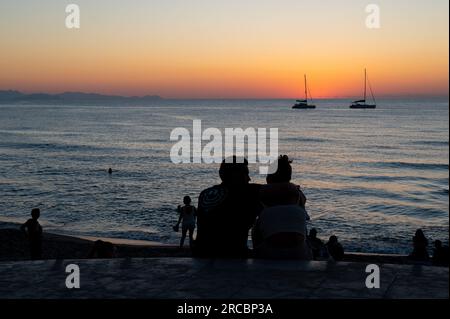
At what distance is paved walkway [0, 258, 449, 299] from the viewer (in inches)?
178

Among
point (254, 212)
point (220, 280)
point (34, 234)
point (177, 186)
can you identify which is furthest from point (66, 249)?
point (177, 186)

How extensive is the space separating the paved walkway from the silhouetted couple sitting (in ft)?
0.69

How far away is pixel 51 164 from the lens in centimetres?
4428

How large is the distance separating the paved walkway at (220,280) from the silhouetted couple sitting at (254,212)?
0.21 m

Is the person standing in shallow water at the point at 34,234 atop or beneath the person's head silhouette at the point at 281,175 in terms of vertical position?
beneath

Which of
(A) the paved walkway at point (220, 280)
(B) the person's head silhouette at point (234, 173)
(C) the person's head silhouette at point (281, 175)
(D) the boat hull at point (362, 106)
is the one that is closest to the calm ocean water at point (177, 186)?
(A) the paved walkway at point (220, 280)

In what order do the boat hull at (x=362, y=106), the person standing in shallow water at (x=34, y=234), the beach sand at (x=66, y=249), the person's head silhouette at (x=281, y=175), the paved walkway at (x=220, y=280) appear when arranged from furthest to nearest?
1. the boat hull at (x=362, y=106)
2. the beach sand at (x=66, y=249)
3. the person standing in shallow water at (x=34, y=234)
4. the person's head silhouette at (x=281, y=175)
5. the paved walkway at (x=220, y=280)

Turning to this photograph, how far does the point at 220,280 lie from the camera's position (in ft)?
16.1

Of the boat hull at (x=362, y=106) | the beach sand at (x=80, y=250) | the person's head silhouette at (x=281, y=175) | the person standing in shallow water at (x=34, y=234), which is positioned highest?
the boat hull at (x=362, y=106)

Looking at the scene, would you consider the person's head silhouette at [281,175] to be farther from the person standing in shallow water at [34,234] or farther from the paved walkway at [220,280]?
the person standing in shallow water at [34,234]

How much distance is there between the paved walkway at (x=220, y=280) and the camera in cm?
453

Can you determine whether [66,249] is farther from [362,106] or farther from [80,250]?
[362,106]

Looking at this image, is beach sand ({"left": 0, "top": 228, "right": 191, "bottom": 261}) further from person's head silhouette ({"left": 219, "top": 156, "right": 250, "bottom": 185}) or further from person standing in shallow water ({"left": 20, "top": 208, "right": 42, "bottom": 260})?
person's head silhouette ({"left": 219, "top": 156, "right": 250, "bottom": 185})
